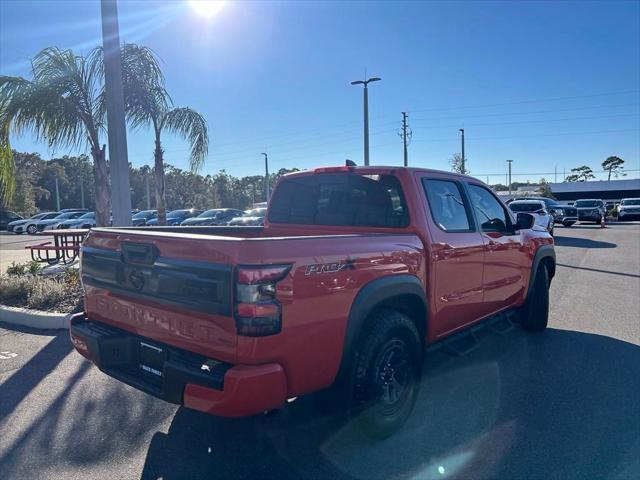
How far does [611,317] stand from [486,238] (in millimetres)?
3443

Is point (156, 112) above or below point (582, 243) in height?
above

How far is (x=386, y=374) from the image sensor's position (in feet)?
11.1

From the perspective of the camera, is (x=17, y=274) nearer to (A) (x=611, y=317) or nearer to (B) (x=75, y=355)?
(B) (x=75, y=355)

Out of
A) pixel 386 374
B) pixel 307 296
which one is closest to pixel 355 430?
pixel 386 374

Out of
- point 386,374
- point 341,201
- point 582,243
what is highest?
point 341,201

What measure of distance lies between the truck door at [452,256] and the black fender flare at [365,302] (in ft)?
1.81

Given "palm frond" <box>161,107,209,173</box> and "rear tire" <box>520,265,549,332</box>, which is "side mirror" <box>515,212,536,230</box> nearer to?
"rear tire" <box>520,265,549,332</box>

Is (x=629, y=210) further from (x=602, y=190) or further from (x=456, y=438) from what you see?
(x=456, y=438)

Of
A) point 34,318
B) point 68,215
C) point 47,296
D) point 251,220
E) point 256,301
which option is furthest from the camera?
point 68,215

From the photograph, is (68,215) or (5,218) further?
(5,218)

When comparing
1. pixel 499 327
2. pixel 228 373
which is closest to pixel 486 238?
pixel 499 327

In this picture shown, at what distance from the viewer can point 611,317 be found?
663 cm

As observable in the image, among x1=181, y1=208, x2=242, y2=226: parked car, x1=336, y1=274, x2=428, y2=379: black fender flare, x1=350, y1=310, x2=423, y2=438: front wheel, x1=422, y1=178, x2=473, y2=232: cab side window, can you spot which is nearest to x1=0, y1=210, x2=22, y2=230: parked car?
x1=181, y1=208, x2=242, y2=226: parked car

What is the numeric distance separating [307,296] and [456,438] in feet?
5.56
